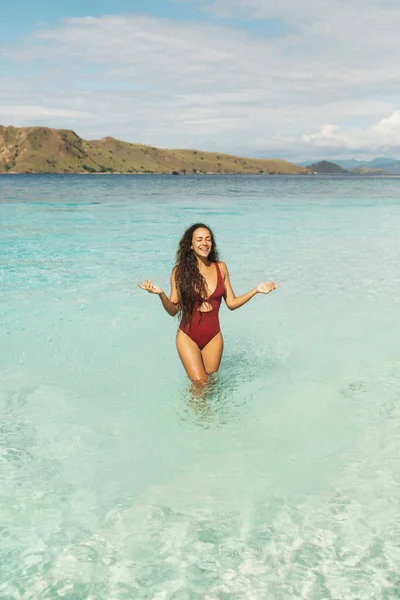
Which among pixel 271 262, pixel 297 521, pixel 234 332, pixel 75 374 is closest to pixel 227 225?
pixel 271 262

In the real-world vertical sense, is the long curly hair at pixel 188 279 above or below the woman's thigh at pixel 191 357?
above

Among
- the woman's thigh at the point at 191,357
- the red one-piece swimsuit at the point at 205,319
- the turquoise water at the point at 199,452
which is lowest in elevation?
the turquoise water at the point at 199,452

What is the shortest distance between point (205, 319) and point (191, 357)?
0.47 meters

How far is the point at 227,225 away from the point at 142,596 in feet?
80.0

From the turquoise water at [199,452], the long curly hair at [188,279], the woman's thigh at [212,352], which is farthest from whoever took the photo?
the woman's thigh at [212,352]

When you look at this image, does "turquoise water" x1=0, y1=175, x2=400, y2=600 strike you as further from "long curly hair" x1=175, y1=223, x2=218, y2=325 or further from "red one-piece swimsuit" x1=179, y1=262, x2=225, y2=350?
"long curly hair" x1=175, y1=223, x2=218, y2=325

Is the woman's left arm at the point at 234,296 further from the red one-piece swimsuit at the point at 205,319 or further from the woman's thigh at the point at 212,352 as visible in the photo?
the woman's thigh at the point at 212,352

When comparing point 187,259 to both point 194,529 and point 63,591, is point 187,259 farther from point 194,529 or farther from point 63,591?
point 63,591

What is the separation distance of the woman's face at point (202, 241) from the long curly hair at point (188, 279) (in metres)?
0.05

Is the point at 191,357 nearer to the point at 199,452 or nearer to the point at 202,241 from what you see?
the point at 199,452

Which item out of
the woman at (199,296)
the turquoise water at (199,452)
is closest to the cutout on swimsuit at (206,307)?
the woman at (199,296)

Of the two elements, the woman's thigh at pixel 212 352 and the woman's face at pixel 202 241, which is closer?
the woman's face at pixel 202 241

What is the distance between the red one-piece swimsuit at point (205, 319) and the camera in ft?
20.3

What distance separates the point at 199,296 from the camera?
20.1 ft
